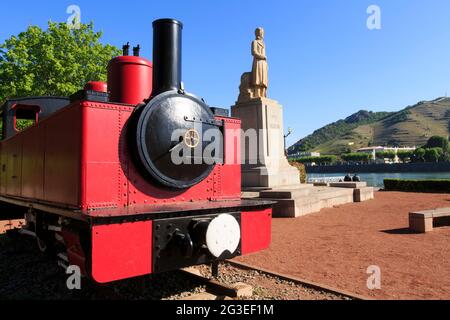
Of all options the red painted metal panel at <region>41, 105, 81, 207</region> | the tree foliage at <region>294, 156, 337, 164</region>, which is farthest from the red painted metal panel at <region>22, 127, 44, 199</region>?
the tree foliage at <region>294, 156, 337, 164</region>

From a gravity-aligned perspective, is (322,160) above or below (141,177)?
above

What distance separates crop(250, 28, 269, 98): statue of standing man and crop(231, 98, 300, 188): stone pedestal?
2.22 ft

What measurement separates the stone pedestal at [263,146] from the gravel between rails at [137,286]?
698 cm

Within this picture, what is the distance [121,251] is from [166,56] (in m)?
2.46

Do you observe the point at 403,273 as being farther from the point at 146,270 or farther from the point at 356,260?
the point at 146,270

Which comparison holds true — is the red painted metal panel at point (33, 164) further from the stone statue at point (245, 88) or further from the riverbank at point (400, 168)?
the riverbank at point (400, 168)

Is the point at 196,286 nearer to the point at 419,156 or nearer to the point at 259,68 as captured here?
the point at 259,68

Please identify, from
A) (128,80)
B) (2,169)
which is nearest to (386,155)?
(2,169)

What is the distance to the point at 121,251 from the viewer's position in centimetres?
306

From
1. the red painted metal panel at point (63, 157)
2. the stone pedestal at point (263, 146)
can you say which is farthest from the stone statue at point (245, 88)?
the red painted metal panel at point (63, 157)

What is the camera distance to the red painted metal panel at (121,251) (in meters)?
2.90

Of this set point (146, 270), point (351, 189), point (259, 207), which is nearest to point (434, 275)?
point (259, 207)

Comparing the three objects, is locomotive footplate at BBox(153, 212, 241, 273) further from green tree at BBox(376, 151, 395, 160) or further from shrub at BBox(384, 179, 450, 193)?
green tree at BBox(376, 151, 395, 160)

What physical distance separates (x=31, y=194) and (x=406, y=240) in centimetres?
725
